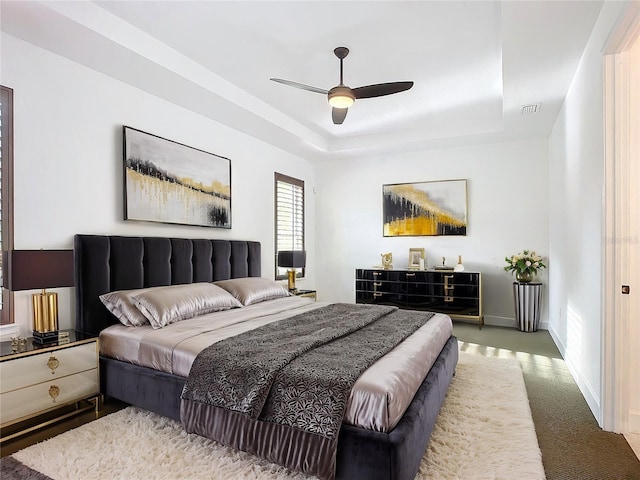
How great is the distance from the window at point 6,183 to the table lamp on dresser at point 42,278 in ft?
0.72

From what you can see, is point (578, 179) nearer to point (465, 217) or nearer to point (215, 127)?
point (465, 217)

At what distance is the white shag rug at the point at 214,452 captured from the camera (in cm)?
200

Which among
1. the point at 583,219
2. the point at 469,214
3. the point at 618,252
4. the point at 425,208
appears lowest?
the point at 618,252

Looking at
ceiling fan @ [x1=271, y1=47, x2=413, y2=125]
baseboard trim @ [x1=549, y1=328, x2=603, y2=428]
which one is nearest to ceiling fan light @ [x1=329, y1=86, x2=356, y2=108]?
ceiling fan @ [x1=271, y1=47, x2=413, y2=125]

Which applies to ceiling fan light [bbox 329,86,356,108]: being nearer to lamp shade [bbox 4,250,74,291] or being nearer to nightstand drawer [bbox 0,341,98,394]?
lamp shade [bbox 4,250,74,291]

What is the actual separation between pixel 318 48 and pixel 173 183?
79.1 inches

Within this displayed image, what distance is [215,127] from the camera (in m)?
4.62

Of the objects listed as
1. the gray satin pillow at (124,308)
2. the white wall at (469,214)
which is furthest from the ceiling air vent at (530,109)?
the gray satin pillow at (124,308)

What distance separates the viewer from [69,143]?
3104 millimetres

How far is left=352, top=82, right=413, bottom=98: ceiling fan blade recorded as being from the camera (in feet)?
10.1

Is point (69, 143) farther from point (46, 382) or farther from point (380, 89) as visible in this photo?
point (380, 89)

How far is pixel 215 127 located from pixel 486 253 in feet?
14.0

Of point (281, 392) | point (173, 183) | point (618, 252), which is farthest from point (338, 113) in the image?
point (281, 392)

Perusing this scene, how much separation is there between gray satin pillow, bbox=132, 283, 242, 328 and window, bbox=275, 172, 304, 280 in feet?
7.08
